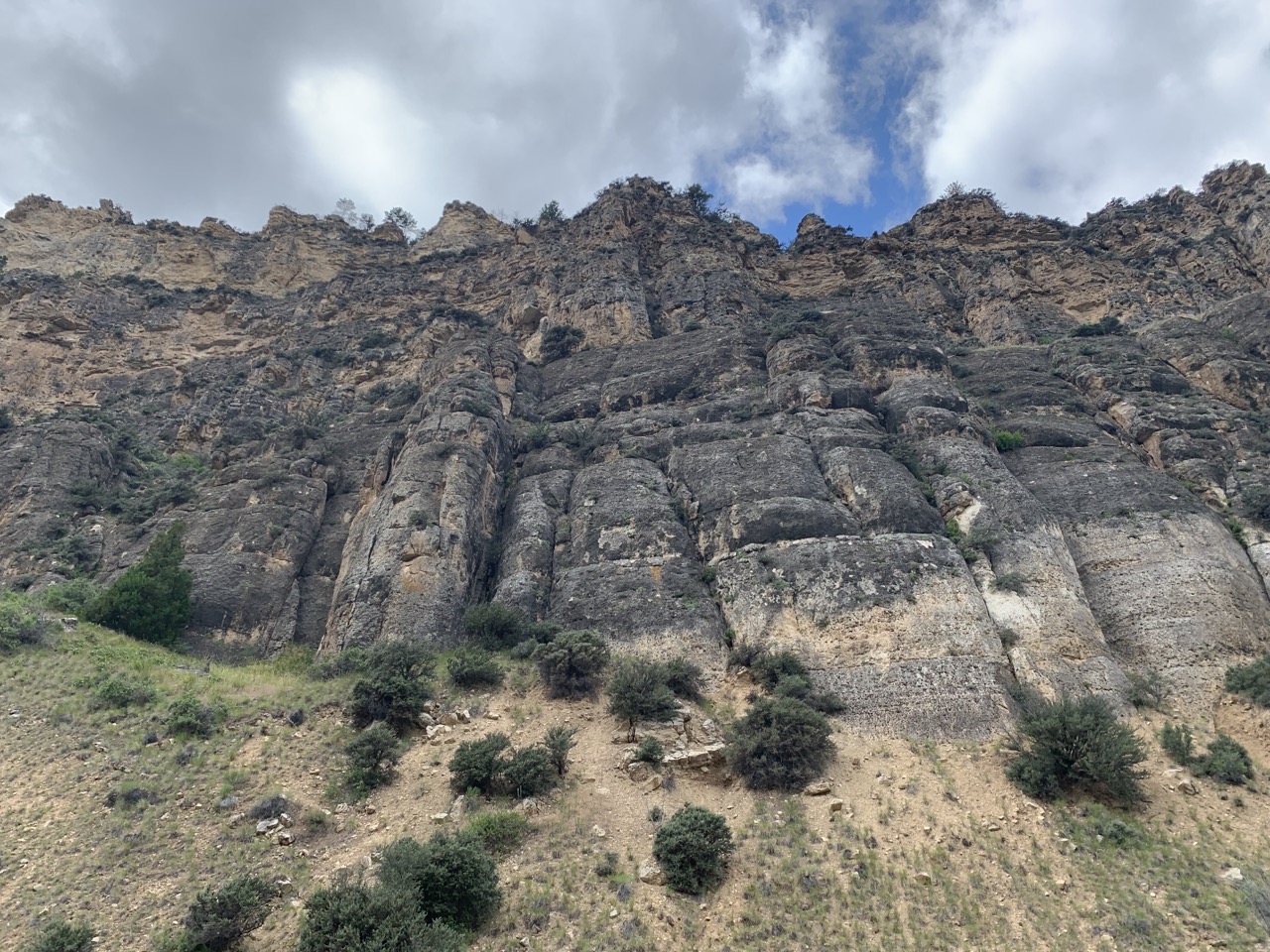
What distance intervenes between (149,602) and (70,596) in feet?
12.6

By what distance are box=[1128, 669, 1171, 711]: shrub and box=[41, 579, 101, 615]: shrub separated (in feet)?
122

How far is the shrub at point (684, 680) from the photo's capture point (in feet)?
78.9

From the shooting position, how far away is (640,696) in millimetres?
22266

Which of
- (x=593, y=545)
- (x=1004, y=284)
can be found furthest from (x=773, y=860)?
(x=1004, y=284)

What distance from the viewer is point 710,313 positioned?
55281 millimetres

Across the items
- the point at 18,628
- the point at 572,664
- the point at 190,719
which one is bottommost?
the point at 190,719

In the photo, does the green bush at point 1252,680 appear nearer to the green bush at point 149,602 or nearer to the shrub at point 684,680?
the shrub at point 684,680

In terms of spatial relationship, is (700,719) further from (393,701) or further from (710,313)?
(710,313)

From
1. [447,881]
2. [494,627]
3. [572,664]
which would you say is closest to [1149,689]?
[572,664]

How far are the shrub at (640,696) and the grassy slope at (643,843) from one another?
1.03 meters

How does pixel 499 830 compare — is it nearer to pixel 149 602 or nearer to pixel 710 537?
Result: pixel 710 537

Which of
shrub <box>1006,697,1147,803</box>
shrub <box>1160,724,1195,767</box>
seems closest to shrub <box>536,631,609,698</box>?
shrub <box>1006,697,1147,803</box>

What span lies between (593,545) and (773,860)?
627 inches

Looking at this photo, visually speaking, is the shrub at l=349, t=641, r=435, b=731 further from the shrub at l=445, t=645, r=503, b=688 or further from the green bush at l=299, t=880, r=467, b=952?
the green bush at l=299, t=880, r=467, b=952
